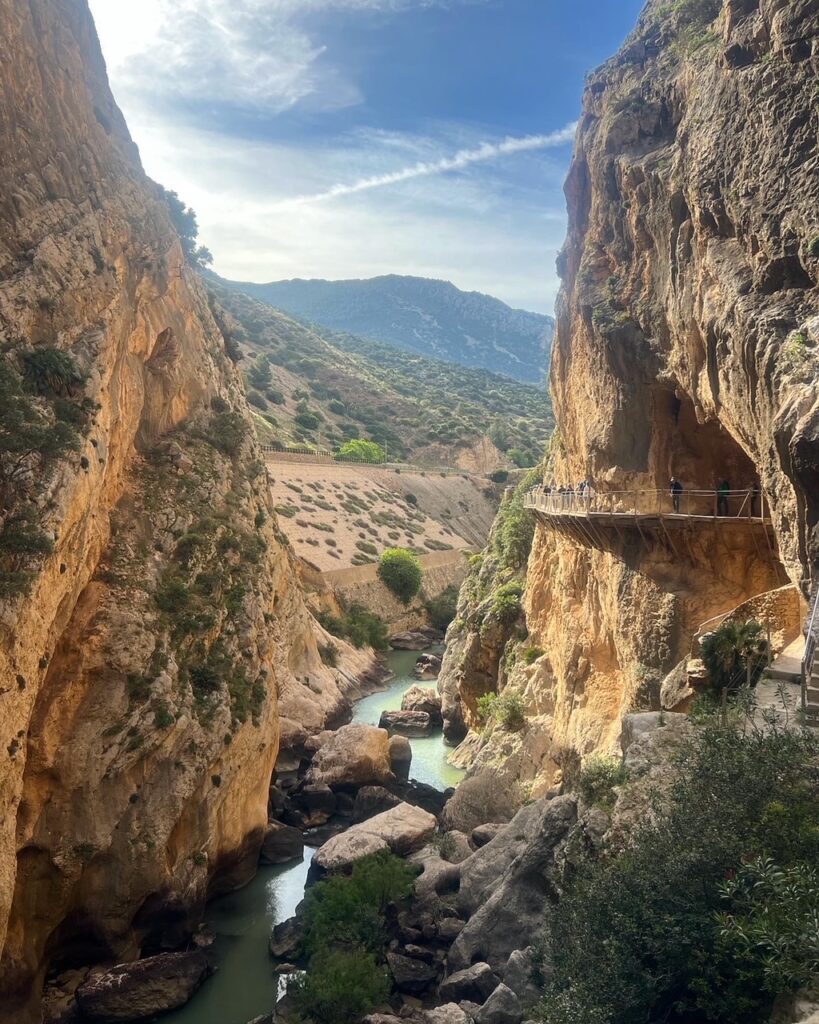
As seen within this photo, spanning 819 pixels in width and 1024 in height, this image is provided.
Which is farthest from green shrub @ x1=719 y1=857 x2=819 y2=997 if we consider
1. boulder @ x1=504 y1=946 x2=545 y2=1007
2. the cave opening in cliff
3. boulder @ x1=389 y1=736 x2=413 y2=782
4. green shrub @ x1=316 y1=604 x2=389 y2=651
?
green shrub @ x1=316 y1=604 x2=389 y2=651

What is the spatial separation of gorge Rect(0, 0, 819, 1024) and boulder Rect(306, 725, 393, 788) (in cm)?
14

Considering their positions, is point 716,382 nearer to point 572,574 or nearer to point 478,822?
point 572,574

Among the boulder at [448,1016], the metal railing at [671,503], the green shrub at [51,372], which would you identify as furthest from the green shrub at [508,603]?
the boulder at [448,1016]

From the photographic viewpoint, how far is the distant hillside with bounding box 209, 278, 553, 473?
332ft

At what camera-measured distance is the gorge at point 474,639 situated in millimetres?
11523

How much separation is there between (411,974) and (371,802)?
36.1 feet

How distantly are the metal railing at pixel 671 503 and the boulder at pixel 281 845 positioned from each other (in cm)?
1449

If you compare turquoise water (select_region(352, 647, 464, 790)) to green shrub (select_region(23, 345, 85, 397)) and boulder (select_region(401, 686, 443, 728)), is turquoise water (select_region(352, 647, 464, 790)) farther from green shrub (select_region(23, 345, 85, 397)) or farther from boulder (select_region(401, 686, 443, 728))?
green shrub (select_region(23, 345, 85, 397))

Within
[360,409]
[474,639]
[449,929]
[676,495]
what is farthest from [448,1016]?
[360,409]

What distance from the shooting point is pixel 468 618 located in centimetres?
4138

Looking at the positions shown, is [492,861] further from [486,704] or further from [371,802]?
[486,704]

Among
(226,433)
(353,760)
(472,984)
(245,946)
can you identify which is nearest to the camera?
(472,984)

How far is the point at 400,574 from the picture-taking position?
62.4 m

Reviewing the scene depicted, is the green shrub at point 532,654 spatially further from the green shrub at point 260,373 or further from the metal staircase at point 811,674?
the green shrub at point 260,373
